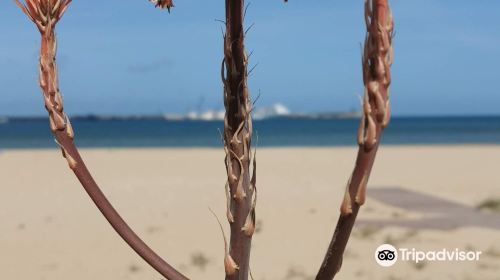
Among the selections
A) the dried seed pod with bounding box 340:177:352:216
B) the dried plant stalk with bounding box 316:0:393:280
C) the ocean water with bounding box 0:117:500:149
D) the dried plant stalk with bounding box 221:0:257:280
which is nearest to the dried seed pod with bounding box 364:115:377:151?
the dried plant stalk with bounding box 316:0:393:280

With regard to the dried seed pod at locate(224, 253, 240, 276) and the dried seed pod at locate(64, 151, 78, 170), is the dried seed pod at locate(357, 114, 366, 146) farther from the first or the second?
the dried seed pod at locate(64, 151, 78, 170)

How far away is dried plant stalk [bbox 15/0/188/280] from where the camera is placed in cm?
218

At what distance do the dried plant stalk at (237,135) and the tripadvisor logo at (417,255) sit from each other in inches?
331

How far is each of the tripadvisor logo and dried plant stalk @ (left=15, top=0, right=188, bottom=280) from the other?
330 inches

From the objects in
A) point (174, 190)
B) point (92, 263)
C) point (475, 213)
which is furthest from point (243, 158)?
point (174, 190)

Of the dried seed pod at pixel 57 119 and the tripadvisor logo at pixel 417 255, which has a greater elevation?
the dried seed pod at pixel 57 119

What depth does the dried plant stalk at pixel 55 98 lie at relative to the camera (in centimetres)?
218

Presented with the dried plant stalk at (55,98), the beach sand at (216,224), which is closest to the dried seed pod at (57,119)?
the dried plant stalk at (55,98)

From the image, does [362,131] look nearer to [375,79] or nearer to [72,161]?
[375,79]

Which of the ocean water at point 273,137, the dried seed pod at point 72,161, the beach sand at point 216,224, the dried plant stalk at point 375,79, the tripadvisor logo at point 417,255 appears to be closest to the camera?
the dried plant stalk at point 375,79

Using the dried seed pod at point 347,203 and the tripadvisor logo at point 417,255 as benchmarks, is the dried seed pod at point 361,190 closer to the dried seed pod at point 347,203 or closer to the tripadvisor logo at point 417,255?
the dried seed pod at point 347,203

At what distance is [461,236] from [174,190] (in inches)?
362

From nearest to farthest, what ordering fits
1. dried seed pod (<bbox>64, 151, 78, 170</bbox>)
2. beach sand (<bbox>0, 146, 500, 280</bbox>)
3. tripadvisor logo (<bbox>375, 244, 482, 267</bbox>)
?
dried seed pod (<bbox>64, 151, 78, 170</bbox>) < beach sand (<bbox>0, 146, 500, 280</bbox>) < tripadvisor logo (<bbox>375, 244, 482, 267</bbox>)

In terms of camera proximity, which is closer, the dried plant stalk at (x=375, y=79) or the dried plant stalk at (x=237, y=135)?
the dried plant stalk at (x=375, y=79)
